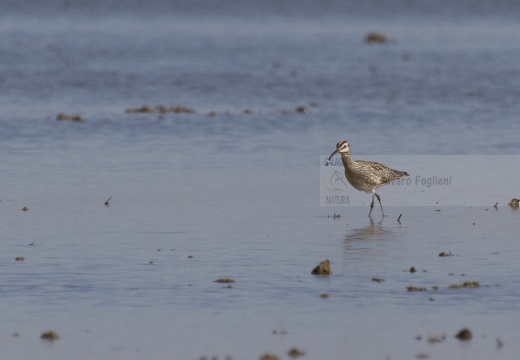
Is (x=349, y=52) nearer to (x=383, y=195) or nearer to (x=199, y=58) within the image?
(x=199, y=58)

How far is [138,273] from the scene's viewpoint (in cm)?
1316

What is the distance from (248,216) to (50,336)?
660 cm

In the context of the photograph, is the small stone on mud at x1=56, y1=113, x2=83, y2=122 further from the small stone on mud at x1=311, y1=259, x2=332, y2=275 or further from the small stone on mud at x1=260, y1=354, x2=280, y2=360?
the small stone on mud at x1=260, y1=354, x2=280, y2=360

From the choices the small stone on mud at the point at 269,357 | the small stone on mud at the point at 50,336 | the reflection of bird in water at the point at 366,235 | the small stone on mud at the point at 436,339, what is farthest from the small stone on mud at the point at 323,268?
the small stone on mud at the point at 50,336

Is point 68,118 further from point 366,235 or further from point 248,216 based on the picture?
point 366,235

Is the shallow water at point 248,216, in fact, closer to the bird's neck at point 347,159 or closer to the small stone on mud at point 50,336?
the small stone on mud at point 50,336

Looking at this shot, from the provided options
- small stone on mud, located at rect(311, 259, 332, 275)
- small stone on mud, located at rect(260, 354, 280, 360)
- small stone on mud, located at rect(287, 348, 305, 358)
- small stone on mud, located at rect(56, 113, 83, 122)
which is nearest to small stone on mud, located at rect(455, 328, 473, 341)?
small stone on mud, located at rect(287, 348, 305, 358)

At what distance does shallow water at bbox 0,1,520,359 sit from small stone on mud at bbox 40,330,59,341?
98 millimetres

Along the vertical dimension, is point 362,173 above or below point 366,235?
above

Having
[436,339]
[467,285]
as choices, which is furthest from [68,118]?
[436,339]

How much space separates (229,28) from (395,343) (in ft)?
209

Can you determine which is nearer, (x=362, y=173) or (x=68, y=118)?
(x=362, y=173)

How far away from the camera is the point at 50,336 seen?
10602mm

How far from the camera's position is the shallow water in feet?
35.9
